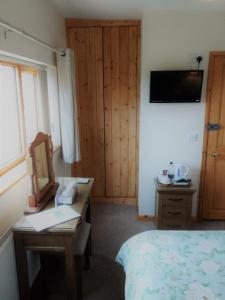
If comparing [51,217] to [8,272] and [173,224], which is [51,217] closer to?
[8,272]

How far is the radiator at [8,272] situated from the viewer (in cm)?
173

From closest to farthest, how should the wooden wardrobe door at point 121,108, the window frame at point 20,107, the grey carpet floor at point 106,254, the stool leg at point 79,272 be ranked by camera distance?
the stool leg at point 79,272 < the window frame at point 20,107 < the grey carpet floor at point 106,254 < the wooden wardrobe door at point 121,108

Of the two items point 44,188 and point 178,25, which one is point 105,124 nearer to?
point 178,25

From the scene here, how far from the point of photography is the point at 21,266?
1854 millimetres

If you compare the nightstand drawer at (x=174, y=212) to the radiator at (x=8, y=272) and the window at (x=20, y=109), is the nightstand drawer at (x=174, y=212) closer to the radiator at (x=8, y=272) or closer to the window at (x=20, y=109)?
the window at (x=20, y=109)

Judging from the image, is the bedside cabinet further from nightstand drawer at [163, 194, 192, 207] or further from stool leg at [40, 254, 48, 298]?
stool leg at [40, 254, 48, 298]

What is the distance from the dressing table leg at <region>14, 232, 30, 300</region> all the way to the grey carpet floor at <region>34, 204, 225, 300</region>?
1.24ft

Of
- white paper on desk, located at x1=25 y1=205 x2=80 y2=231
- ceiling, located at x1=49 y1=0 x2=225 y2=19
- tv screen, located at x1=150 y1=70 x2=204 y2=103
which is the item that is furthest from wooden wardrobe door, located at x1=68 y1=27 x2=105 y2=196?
white paper on desk, located at x1=25 y1=205 x2=80 y2=231

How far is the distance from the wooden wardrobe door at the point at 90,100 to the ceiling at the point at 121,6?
0.35m

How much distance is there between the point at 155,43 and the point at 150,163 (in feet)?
4.58

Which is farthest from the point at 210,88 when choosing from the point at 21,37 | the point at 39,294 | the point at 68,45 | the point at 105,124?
the point at 39,294

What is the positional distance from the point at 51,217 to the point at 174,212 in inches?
63.7

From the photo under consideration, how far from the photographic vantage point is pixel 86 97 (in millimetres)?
3648

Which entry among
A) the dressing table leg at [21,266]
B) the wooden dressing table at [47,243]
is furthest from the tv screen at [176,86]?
the dressing table leg at [21,266]
